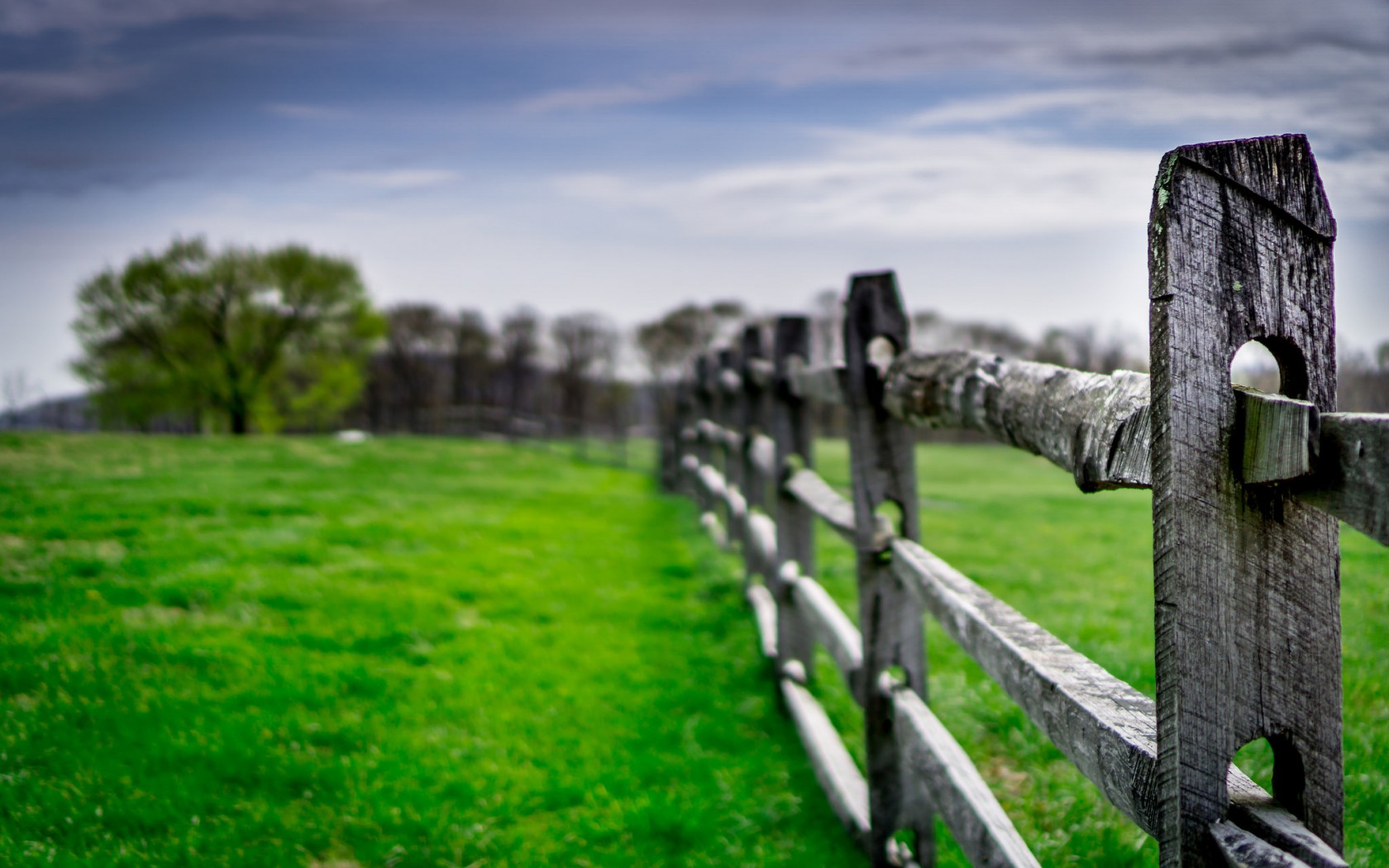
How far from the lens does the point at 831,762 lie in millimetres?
3434

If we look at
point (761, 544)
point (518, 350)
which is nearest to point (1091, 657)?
point (761, 544)

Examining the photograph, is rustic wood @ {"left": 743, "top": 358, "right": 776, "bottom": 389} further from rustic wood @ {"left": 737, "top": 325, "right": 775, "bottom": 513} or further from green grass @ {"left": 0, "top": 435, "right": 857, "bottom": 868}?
green grass @ {"left": 0, "top": 435, "right": 857, "bottom": 868}

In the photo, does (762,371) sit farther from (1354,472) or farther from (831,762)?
(1354,472)

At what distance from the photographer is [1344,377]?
1.78m

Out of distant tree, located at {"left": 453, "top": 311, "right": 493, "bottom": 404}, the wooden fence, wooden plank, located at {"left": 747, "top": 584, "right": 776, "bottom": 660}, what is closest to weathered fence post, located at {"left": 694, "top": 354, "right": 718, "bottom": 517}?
wooden plank, located at {"left": 747, "top": 584, "right": 776, "bottom": 660}

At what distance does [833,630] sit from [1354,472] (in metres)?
2.81

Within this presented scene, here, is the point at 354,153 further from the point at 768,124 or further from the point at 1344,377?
the point at 1344,377

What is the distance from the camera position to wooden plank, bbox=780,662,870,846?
3.12m

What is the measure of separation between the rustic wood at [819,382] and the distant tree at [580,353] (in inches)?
1827

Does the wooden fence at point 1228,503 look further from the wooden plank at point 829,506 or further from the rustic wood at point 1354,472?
the wooden plank at point 829,506

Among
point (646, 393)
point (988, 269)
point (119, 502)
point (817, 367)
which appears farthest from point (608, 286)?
point (817, 367)

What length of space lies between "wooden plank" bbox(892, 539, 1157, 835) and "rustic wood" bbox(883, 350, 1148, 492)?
42 cm

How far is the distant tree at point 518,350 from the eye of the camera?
51.4m

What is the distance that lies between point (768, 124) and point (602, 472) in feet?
27.4
